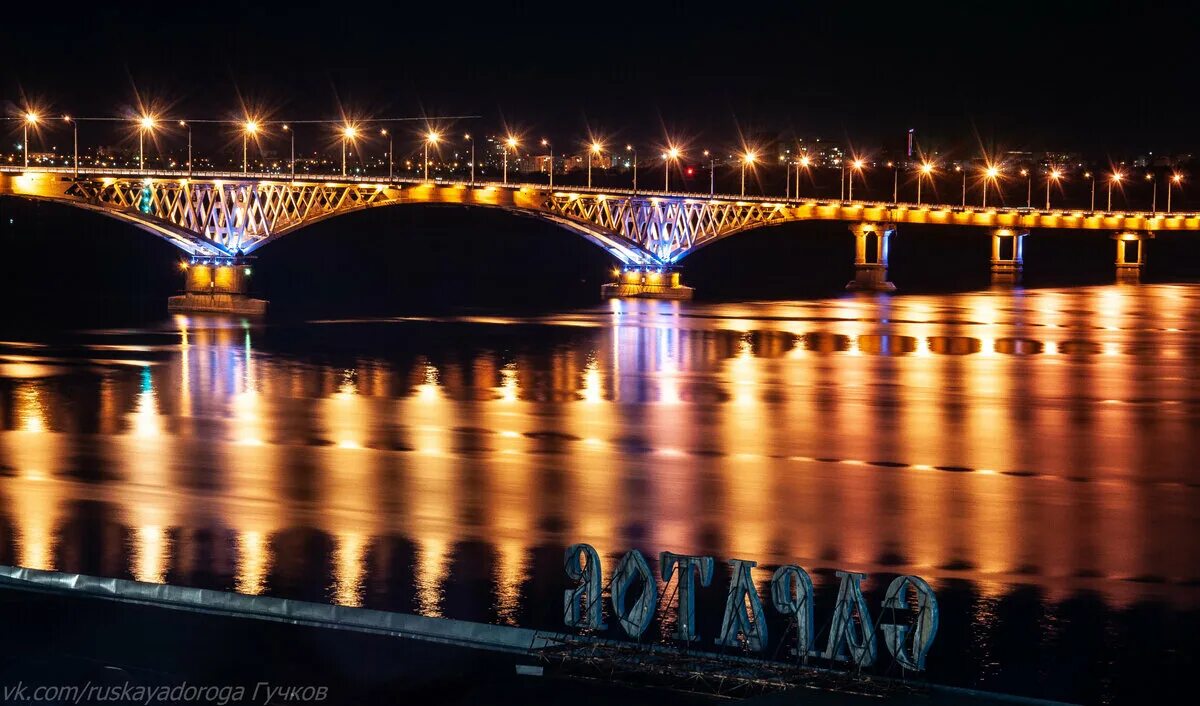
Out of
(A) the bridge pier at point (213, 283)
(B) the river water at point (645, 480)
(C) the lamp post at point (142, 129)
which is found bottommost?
(B) the river water at point (645, 480)

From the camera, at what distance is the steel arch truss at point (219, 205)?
263ft

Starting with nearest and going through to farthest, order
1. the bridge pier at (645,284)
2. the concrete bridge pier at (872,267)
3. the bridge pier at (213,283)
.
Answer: the bridge pier at (213,283) < the bridge pier at (645,284) < the concrete bridge pier at (872,267)

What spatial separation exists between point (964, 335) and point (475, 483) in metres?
42.9

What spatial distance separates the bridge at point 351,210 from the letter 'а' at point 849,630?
6903 centimetres

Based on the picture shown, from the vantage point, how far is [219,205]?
84750mm

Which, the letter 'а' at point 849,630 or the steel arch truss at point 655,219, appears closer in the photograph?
the letter 'а' at point 849,630

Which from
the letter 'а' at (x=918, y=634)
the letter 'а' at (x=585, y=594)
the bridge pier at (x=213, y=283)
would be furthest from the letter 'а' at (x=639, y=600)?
the bridge pier at (x=213, y=283)

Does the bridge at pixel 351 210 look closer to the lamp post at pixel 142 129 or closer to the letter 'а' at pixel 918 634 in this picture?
the lamp post at pixel 142 129

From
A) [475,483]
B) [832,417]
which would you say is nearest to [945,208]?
[832,417]

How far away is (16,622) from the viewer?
45.0ft

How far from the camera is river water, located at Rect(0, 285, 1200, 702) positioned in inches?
633

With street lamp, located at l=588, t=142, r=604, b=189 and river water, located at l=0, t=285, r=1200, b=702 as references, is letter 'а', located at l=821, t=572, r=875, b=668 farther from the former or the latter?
street lamp, located at l=588, t=142, r=604, b=189

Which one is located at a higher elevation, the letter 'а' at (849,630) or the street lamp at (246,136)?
the street lamp at (246,136)

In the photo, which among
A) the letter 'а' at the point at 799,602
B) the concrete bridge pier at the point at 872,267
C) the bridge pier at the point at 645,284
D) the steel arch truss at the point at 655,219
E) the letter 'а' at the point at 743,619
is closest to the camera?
the letter 'а' at the point at 799,602
